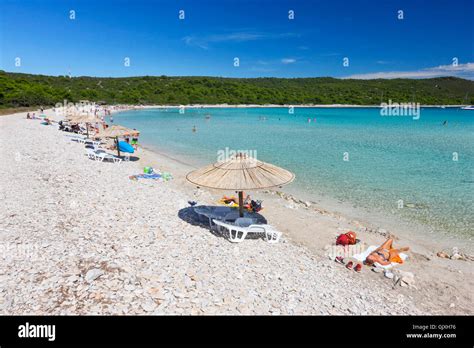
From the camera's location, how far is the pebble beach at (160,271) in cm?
439

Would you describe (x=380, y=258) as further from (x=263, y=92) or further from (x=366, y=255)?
(x=263, y=92)

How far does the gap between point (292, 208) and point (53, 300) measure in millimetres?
7846

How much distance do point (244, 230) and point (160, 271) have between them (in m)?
2.60

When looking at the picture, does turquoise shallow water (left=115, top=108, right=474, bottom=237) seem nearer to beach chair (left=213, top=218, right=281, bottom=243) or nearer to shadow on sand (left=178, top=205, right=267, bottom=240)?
shadow on sand (left=178, top=205, right=267, bottom=240)

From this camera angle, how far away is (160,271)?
5.21 m

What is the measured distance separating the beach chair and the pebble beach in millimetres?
278

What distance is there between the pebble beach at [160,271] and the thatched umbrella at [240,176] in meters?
1.36

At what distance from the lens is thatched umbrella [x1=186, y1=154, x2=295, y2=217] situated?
698 centimetres

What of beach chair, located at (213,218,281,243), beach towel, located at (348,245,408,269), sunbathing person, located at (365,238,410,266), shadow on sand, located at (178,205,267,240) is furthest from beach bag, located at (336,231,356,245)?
shadow on sand, located at (178,205,267,240)

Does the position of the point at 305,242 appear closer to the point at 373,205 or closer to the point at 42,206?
the point at 373,205

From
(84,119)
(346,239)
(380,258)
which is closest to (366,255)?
(380,258)

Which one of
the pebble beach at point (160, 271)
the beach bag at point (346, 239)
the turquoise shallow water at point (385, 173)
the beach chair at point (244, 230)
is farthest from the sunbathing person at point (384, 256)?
the turquoise shallow water at point (385, 173)

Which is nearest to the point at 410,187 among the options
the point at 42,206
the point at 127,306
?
the point at 127,306

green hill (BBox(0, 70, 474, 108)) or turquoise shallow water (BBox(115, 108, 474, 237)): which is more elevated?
green hill (BBox(0, 70, 474, 108))
